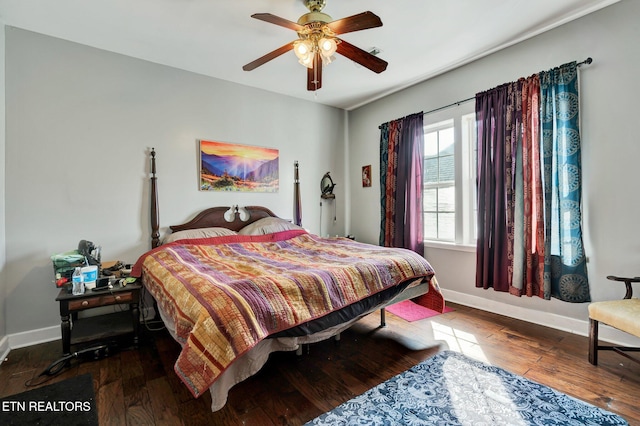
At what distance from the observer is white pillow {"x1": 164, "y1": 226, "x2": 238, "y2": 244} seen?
304 cm

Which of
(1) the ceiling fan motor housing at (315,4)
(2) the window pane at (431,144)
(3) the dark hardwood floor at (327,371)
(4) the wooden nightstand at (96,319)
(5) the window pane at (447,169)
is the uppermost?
(1) the ceiling fan motor housing at (315,4)

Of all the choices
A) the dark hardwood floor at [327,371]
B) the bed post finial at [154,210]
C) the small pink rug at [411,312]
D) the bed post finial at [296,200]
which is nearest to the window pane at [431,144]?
the bed post finial at [296,200]

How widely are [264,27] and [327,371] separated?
2.84 m

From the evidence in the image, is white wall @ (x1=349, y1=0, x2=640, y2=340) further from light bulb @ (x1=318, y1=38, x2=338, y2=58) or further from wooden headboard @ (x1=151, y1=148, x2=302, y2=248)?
wooden headboard @ (x1=151, y1=148, x2=302, y2=248)

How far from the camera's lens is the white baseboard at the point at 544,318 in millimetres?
2375

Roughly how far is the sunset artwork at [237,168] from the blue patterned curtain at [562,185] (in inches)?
119

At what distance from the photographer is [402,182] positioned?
13.0 ft

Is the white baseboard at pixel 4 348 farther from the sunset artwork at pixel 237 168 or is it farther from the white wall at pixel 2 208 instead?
the sunset artwork at pixel 237 168

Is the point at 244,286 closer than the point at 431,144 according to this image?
Yes

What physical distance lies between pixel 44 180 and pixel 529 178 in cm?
443

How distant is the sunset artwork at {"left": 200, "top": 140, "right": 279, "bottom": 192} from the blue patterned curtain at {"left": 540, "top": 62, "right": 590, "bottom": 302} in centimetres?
302

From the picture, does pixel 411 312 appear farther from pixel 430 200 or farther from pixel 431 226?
pixel 430 200

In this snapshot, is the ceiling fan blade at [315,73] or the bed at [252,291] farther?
the ceiling fan blade at [315,73]

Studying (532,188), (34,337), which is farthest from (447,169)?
(34,337)
